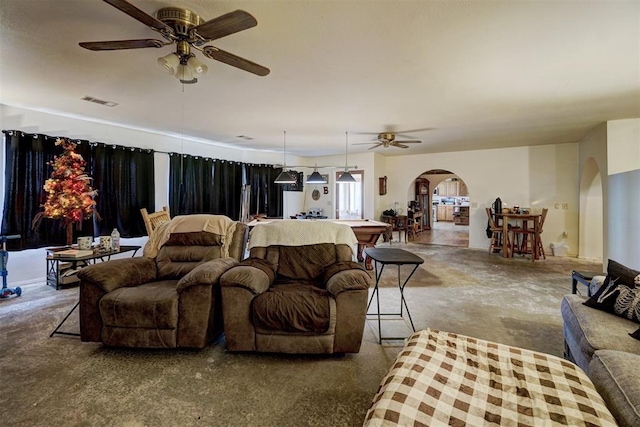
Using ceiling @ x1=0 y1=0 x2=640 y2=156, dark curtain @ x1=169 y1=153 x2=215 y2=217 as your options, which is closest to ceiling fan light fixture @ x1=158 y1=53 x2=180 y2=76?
ceiling @ x1=0 y1=0 x2=640 y2=156

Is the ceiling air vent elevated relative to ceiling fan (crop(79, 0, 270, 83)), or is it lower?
elevated

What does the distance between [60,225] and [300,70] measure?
4.29 m

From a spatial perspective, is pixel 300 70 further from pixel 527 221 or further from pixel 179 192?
pixel 527 221

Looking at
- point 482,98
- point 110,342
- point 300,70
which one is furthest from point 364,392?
point 482,98

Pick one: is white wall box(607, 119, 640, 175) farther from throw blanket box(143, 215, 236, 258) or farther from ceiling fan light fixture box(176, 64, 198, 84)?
ceiling fan light fixture box(176, 64, 198, 84)

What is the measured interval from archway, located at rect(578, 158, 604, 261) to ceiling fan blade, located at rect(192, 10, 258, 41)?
702 centimetres

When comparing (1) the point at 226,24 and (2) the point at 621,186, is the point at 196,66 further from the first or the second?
(2) the point at 621,186

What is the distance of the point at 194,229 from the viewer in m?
3.07

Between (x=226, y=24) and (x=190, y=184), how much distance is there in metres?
4.99

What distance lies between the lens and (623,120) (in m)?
4.41

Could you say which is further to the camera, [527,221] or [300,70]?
[527,221]

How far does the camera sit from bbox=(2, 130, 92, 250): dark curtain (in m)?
3.98

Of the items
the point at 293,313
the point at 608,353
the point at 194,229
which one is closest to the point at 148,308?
the point at 194,229

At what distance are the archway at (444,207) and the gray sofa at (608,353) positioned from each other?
233 inches
